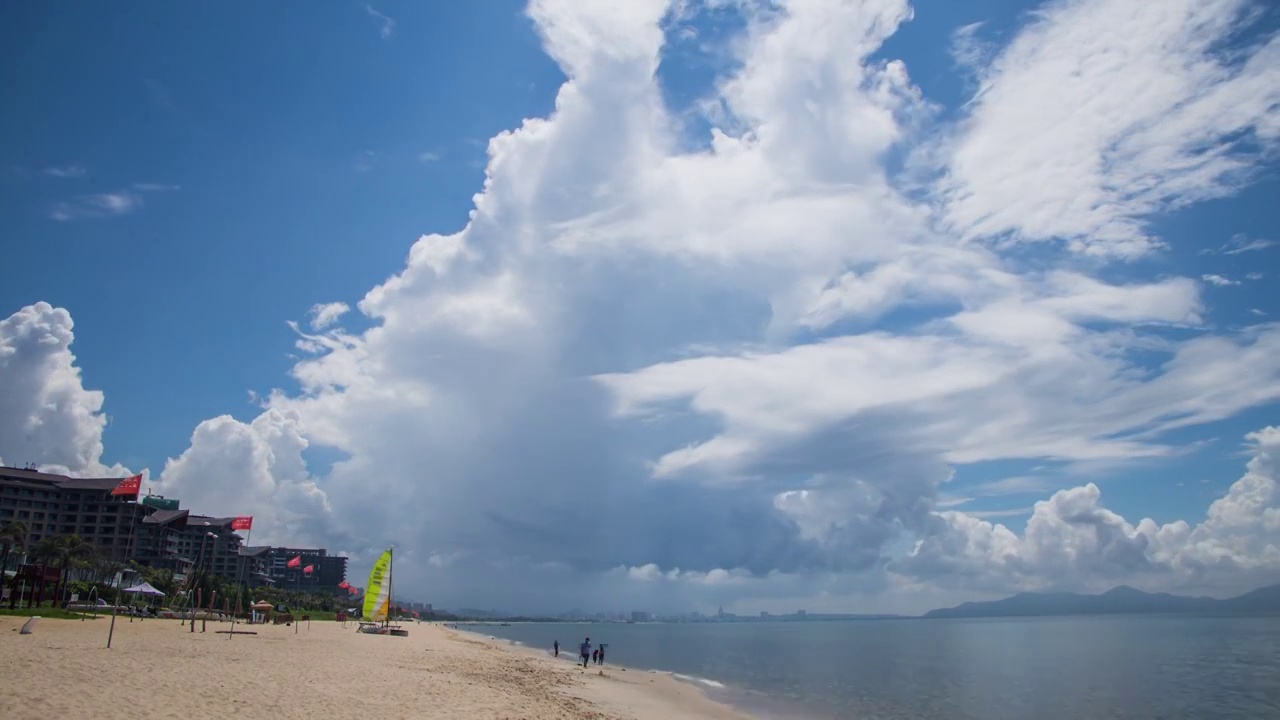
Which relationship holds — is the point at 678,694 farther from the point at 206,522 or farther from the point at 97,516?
the point at 206,522

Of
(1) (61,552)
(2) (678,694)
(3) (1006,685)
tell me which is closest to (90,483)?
(1) (61,552)

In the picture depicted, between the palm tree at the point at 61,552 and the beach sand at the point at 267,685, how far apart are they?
95.7ft

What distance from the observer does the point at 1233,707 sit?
130ft

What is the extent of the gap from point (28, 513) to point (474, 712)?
Result: 143m

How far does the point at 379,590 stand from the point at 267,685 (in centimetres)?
5301

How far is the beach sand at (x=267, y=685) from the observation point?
58.5 ft

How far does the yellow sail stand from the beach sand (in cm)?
2705

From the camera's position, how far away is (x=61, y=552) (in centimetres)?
7062

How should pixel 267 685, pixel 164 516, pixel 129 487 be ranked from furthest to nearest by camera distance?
pixel 164 516 < pixel 129 487 < pixel 267 685

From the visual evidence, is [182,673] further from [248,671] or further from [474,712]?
[474,712]

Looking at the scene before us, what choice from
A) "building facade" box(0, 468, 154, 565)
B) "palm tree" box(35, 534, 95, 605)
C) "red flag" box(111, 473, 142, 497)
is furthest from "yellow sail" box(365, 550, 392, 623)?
"building facade" box(0, 468, 154, 565)

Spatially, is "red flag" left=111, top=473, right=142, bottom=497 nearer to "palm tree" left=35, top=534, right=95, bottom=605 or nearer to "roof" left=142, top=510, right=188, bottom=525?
"palm tree" left=35, top=534, right=95, bottom=605

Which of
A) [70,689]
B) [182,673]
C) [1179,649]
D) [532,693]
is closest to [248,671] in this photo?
[182,673]

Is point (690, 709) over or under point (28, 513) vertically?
under
